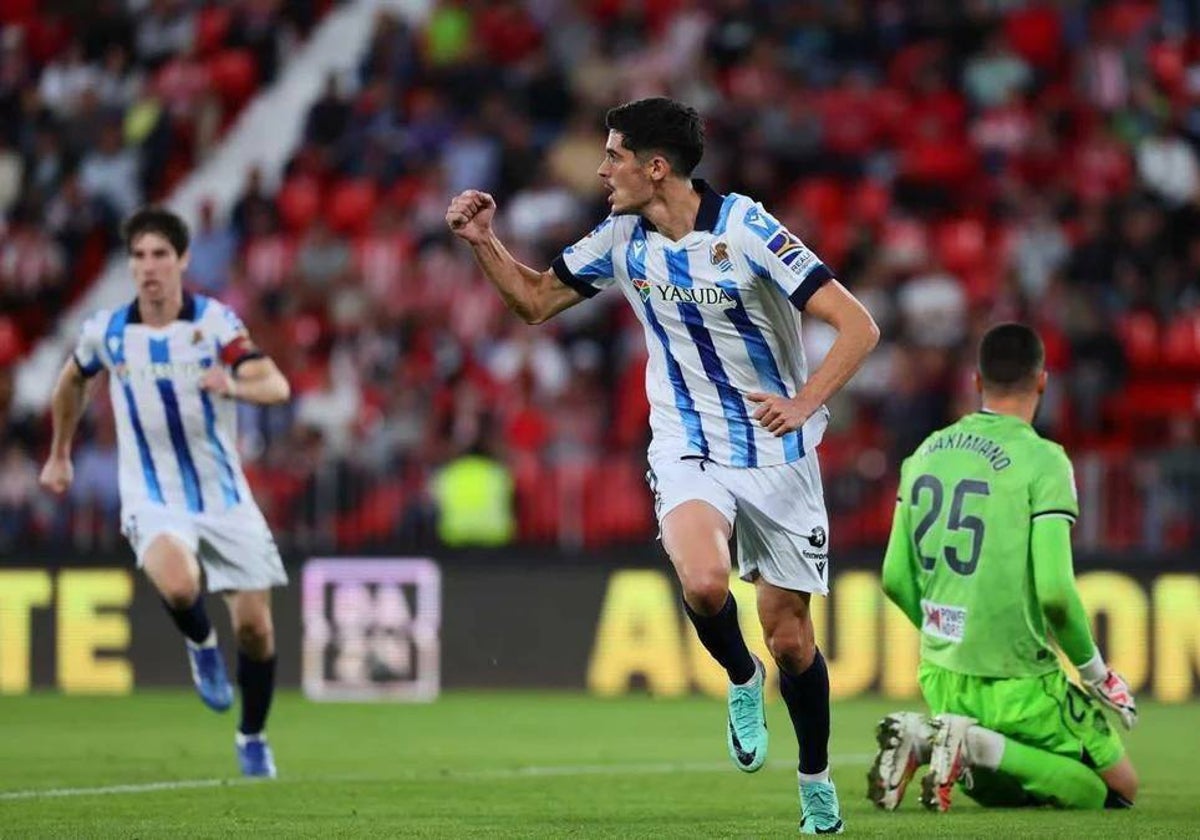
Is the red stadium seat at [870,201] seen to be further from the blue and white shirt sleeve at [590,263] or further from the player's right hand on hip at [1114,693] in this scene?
the blue and white shirt sleeve at [590,263]

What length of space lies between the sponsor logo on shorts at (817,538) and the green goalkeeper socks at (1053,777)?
1262 millimetres

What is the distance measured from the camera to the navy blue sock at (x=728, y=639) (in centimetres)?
776

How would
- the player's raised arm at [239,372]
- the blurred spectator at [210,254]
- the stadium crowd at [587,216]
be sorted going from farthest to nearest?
the blurred spectator at [210,254], the stadium crowd at [587,216], the player's raised arm at [239,372]

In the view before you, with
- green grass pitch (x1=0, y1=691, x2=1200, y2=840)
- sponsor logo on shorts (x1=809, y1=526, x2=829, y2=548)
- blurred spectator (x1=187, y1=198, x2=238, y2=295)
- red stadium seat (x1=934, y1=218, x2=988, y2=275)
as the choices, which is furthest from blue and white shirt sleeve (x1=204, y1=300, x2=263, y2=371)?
blurred spectator (x1=187, y1=198, x2=238, y2=295)

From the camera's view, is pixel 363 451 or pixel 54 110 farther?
pixel 54 110

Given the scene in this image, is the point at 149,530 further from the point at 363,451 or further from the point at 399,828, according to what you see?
the point at 363,451

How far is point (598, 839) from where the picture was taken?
7652mm

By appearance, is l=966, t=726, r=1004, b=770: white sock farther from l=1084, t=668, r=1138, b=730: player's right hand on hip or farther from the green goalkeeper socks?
l=1084, t=668, r=1138, b=730: player's right hand on hip

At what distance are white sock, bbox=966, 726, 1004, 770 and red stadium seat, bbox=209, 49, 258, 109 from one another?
619 inches

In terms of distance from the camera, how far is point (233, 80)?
2325 centimetres

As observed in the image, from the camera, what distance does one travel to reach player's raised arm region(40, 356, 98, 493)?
10.9 meters

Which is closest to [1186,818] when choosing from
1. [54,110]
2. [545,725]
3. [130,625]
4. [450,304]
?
[545,725]

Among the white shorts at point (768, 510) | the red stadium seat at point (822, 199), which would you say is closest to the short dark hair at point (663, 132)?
the white shorts at point (768, 510)

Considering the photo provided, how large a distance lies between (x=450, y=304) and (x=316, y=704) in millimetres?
4646
